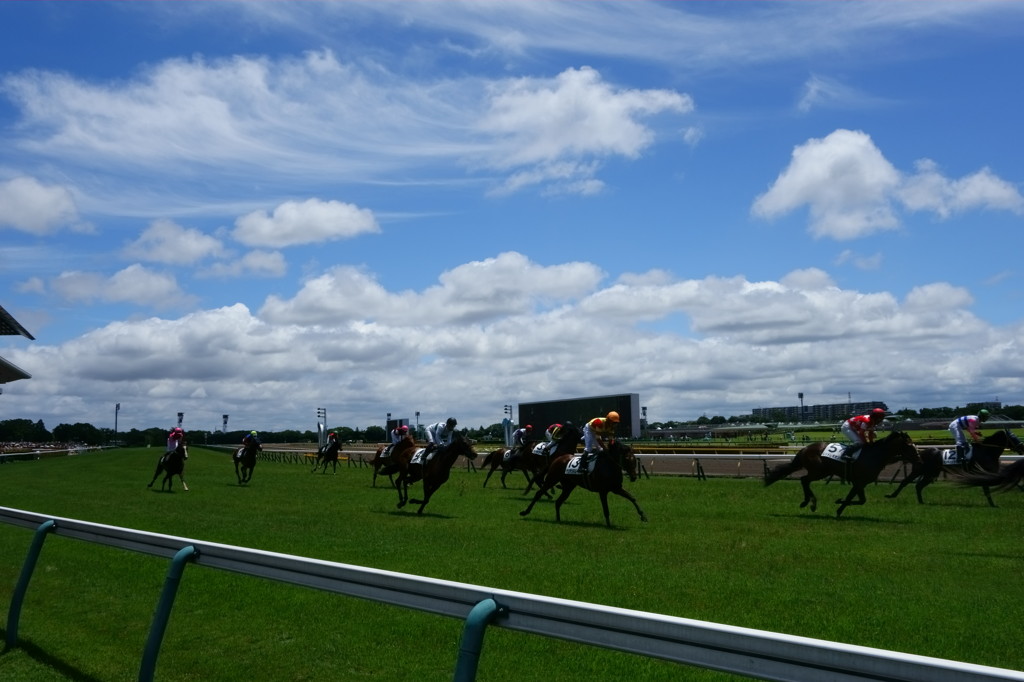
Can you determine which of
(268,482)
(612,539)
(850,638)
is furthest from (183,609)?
(268,482)

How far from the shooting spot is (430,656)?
21.6ft

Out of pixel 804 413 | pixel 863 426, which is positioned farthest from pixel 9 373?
pixel 804 413

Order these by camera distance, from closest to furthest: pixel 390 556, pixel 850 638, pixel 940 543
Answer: pixel 850 638 < pixel 390 556 < pixel 940 543

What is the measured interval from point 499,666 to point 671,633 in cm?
338

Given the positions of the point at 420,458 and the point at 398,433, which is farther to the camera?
the point at 398,433

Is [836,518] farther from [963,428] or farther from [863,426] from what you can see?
[963,428]

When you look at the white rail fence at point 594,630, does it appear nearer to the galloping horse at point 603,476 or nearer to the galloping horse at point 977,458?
the galloping horse at point 603,476

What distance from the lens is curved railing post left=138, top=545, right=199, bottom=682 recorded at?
5.51m

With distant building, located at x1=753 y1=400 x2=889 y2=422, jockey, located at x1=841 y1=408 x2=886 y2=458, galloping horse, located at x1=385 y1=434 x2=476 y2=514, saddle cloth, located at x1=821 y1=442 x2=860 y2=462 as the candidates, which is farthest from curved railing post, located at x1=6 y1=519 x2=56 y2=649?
distant building, located at x1=753 y1=400 x2=889 y2=422

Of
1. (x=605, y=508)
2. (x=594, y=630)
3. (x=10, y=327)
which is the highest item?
(x=10, y=327)

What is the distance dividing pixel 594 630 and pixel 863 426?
17664mm

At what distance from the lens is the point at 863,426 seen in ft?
64.0

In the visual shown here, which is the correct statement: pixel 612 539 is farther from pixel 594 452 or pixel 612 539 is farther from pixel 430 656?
pixel 430 656

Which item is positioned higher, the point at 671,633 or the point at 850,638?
the point at 671,633
